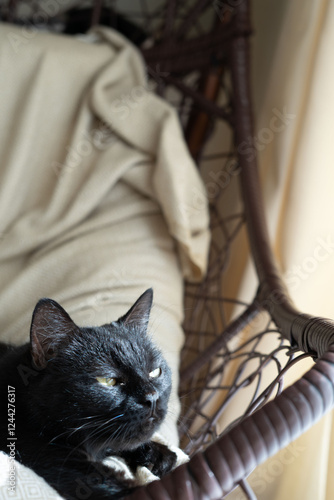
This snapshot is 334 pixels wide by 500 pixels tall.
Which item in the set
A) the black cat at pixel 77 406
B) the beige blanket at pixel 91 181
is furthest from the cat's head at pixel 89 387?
the beige blanket at pixel 91 181

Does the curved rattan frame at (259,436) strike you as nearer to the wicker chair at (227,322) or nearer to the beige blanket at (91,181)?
the wicker chair at (227,322)

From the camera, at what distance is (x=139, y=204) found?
43.1 inches

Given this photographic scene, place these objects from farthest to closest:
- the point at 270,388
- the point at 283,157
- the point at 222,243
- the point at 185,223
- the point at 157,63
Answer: the point at 222,243 < the point at 157,63 < the point at 283,157 < the point at 185,223 < the point at 270,388

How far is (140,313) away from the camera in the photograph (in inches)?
24.0

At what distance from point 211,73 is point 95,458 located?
1143 millimetres

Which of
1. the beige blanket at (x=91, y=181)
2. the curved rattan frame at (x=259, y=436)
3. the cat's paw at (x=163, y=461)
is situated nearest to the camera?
the curved rattan frame at (x=259, y=436)

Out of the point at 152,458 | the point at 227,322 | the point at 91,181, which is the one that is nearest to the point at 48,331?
the point at 152,458

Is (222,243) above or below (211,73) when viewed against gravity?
below

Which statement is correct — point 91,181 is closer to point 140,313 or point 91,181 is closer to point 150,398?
point 140,313

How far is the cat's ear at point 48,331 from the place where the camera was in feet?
1.63

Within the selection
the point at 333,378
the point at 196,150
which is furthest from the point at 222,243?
the point at 333,378

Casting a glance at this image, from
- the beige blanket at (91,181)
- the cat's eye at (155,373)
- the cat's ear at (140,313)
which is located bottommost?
the beige blanket at (91,181)

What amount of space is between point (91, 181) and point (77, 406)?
0.67m

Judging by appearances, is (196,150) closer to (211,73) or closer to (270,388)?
(211,73)
